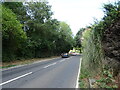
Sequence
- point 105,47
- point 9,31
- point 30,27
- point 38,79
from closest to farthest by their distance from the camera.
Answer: point 38,79 < point 105,47 < point 9,31 < point 30,27

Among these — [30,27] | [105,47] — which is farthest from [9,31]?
[30,27]

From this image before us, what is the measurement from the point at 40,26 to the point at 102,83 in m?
18.1

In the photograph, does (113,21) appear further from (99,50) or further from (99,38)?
(99,50)

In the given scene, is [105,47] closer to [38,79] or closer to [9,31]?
[38,79]

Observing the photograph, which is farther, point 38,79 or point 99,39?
point 99,39

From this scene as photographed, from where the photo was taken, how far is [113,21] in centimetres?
828

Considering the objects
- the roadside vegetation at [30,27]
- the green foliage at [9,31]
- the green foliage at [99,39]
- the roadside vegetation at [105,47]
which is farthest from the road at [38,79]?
the roadside vegetation at [30,27]

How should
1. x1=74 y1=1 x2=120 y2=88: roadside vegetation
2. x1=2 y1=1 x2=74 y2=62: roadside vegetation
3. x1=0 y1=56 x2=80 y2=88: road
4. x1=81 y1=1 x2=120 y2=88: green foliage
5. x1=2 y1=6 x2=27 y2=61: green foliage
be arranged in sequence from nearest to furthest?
x1=0 y1=56 x2=80 y2=88: road < x1=74 y1=1 x2=120 y2=88: roadside vegetation < x1=81 y1=1 x2=120 y2=88: green foliage < x1=2 y1=6 x2=27 y2=61: green foliage < x1=2 y1=1 x2=74 y2=62: roadside vegetation

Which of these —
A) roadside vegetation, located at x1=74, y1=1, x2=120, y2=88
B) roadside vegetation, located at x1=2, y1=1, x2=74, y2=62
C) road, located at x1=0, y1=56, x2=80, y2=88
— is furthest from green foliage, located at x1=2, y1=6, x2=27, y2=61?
roadside vegetation, located at x1=74, y1=1, x2=120, y2=88

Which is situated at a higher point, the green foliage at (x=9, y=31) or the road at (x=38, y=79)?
the green foliage at (x=9, y=31)

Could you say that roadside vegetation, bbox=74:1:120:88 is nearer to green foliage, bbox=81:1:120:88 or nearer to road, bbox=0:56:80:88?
green foliage, bbox=81:1:120:88

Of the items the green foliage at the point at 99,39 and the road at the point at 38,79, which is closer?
the road at the point at 38,79

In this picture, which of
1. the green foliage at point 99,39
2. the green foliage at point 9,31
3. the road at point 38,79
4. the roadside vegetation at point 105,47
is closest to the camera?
the road at point 38,79

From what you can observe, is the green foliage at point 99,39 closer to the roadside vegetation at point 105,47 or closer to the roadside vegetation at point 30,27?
the roadside vegetation at point 105,47
